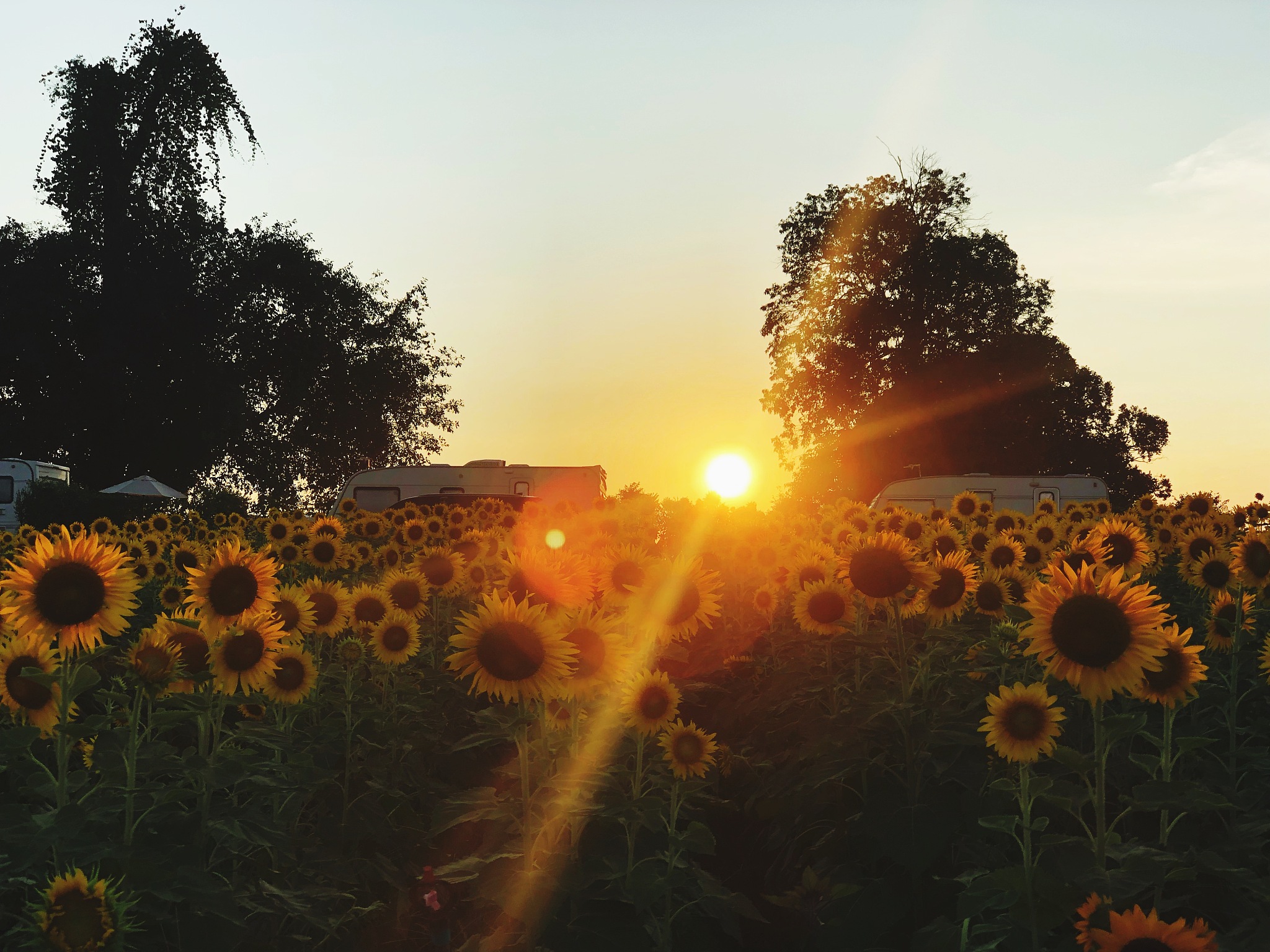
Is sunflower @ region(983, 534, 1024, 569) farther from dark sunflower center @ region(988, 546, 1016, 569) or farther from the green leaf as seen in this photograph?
the green leaf

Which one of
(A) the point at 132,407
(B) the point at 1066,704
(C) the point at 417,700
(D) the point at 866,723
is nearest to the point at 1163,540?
(B) the point at 1066,704

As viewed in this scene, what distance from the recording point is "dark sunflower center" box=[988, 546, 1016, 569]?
6594 millimetres

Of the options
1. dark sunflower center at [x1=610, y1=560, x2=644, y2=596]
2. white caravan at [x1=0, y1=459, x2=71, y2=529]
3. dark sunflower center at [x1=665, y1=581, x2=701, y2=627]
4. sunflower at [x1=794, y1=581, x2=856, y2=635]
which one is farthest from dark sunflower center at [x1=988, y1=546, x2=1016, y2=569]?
white caravan at [x1=0, y1=459, x2=71, y2=529]

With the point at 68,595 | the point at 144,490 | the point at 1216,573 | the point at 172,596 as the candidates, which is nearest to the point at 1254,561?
the point at 1216,573

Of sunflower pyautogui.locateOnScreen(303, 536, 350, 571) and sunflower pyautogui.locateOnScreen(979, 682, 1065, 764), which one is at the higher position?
sunflower pyautogui.locateOnScreen(303, 536, 350, 571)

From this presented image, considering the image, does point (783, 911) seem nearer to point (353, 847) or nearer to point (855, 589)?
point (855, 589)

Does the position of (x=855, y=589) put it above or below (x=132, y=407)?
below

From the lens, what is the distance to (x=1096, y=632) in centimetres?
362

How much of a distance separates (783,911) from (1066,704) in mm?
1779

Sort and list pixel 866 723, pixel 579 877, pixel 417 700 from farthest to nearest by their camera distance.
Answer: pixel 417 700 < pixel 866 723 < pixel 579 877

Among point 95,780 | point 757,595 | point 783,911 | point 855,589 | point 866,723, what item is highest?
point 757,595

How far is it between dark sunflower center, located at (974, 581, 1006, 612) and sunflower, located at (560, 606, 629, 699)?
2469 millimetres

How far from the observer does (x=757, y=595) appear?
830cm

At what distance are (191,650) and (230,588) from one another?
0.53 metres
